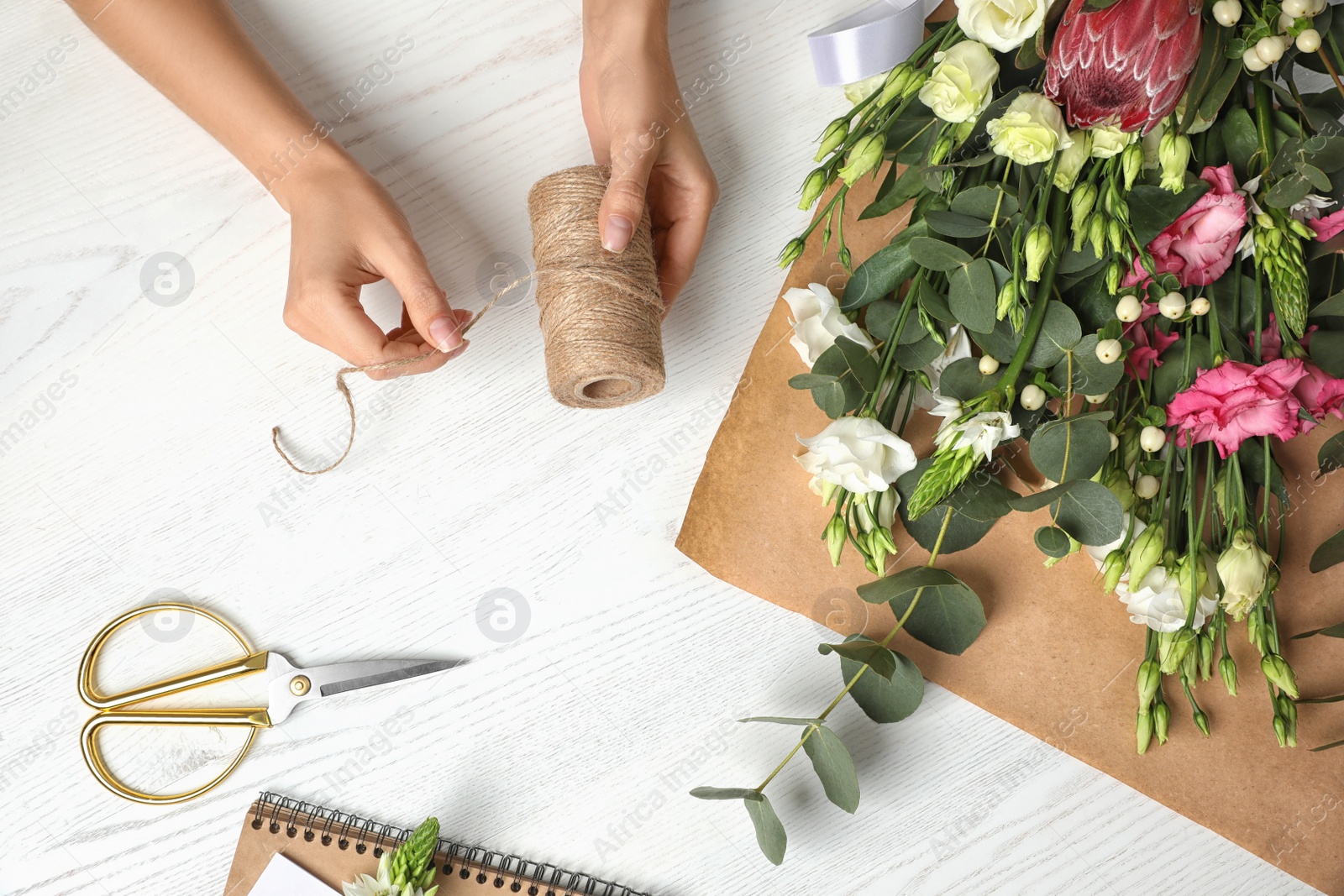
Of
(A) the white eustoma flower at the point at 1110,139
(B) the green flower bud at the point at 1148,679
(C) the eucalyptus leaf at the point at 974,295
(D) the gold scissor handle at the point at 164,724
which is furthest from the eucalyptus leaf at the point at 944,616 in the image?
(D) the gold scissor handle at the point at 164,724

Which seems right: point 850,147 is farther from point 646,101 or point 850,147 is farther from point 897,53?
point 646,101

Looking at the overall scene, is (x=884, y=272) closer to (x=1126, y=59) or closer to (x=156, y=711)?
(x=1126, y=59)

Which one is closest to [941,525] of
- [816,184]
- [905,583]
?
[905,583]

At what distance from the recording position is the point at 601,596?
2.47 ft

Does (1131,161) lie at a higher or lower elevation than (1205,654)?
higher

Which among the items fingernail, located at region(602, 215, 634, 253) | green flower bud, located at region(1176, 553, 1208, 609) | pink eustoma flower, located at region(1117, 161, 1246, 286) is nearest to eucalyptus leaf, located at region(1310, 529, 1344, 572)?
green flower bud, located at region(1176, 553, 1208, 609)

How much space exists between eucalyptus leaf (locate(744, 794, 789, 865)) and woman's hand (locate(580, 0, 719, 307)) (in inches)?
16.1

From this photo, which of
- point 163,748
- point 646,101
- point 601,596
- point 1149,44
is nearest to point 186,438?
point 163,748

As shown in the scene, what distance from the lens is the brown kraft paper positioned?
0.65 meters

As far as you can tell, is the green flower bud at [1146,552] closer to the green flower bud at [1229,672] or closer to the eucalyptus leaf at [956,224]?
the green flower bud at [1229,672]

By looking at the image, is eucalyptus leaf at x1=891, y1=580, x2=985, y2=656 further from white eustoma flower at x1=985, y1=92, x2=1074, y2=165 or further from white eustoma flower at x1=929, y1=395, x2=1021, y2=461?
white eustoma flower at x1=985, y1=92, x2=1074, y2=165

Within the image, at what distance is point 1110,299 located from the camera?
537 millimetres

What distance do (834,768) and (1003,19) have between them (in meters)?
0.52

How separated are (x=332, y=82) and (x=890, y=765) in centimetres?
80
